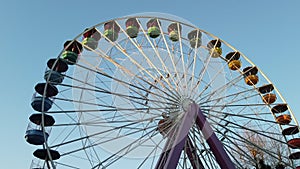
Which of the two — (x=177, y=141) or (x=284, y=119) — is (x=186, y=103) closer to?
(x=177, y=141)

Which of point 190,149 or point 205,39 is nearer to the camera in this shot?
point 190,149

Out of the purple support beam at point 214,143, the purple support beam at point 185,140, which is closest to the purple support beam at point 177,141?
the purple support beam at point 185,140

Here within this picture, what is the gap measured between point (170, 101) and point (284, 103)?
5.89 meters

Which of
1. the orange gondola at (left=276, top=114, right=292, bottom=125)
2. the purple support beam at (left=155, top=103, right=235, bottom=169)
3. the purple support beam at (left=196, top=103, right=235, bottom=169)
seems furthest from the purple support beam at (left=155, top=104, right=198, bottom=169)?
the orange gondola at (left=276, top=114, right=292, bottom=125)

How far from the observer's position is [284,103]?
1463 centimetres

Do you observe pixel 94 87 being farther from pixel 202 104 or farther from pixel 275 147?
pixel 275 147

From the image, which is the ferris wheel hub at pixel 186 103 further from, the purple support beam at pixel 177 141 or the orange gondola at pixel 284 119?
the orange gondola at pixel 284 119

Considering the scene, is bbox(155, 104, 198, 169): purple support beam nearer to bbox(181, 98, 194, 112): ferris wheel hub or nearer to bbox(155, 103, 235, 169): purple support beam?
bbox(155, 103, 235, 169): purple support beam

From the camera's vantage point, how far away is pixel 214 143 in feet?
34.8

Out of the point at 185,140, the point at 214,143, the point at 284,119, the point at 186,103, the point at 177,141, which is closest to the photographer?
the point at 177,141

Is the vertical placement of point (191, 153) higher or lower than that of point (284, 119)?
lower

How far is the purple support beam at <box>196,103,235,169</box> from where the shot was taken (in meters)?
10.3

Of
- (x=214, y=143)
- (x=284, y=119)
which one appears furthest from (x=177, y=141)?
(x=284, y=119)

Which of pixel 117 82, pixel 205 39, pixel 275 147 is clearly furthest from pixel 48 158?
pixel 275 147
